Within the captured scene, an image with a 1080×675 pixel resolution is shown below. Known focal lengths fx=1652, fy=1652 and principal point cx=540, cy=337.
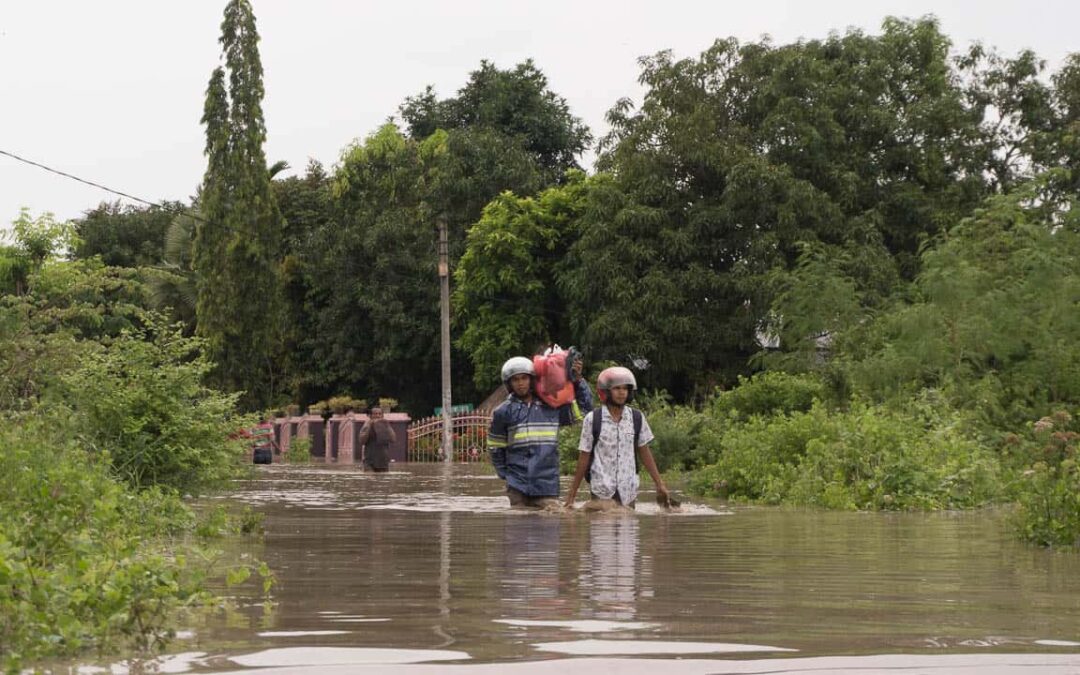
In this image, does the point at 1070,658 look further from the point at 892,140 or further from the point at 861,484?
the point at 892,140

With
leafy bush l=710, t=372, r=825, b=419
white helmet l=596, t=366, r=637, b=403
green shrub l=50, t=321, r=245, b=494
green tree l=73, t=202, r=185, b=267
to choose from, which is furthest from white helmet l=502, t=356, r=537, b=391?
green tree l=73, t=202, r=185, b=267

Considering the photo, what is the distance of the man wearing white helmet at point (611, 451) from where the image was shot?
1509cm

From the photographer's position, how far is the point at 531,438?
15.9 metres

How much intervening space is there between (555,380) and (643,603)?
865cm

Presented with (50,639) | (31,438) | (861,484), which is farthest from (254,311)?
(50,639)

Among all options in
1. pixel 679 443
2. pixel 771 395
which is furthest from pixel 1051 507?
pixel 679 443

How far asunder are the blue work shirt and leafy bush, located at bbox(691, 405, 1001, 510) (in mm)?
3259

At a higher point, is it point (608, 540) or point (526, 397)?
point (526, 397)

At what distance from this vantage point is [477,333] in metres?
49.0

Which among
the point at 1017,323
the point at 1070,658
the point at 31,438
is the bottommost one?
the point at 1070,658

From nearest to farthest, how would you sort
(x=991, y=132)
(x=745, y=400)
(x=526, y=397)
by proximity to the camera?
(x=526, y=397) < (x=745, y=400) < (x=991, y=132)

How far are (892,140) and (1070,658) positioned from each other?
3947 centimetres

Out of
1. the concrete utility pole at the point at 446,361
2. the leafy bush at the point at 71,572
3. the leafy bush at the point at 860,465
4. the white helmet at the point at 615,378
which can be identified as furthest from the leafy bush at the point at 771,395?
the leafy bush at the point at 71,572

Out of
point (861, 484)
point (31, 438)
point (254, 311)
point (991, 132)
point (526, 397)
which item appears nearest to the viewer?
point (31, 438)
